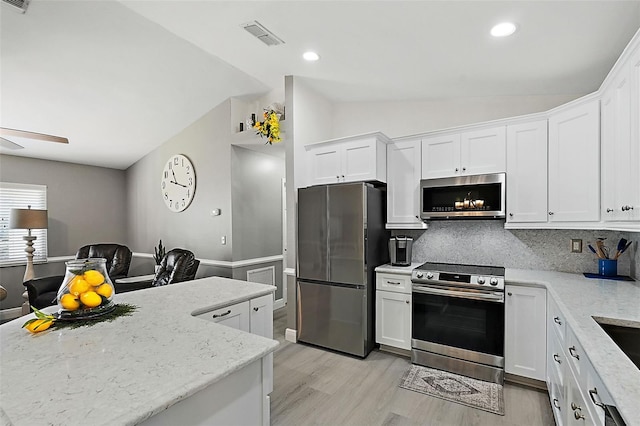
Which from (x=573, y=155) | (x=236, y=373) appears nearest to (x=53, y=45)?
(x=236, y=373)

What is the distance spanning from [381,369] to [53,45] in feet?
14.2

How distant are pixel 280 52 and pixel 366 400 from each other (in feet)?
10.6

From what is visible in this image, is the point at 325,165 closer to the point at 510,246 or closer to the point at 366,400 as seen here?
the point at 510,246

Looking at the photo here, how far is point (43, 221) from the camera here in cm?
461

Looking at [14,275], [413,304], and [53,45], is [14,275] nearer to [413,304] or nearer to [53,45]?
[53,45]

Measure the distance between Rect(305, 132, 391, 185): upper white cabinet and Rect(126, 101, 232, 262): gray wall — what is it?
1.40m

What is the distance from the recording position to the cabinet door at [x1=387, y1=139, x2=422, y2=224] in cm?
344

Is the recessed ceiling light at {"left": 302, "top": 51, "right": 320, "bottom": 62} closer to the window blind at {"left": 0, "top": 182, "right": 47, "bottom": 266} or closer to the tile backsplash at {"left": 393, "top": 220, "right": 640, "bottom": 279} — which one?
the tile backsplash at {"left": 393, "top": 220, "right": 640, "bottom": 279}

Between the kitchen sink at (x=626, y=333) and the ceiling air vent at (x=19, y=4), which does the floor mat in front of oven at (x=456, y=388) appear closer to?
the kitchen sink at (x=626, y=333)

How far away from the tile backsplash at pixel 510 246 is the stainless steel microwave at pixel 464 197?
0.37 m

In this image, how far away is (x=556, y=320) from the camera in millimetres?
2080

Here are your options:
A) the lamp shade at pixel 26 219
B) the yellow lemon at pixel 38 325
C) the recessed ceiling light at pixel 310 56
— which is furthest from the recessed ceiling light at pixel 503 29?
the lamp shade at pixel 26 219

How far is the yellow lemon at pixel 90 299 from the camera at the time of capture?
153 centimetres

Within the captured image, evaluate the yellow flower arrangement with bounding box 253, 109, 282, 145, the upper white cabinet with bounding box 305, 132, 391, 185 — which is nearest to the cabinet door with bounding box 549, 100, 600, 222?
the upper white cabinet with bounding box 305, 132, 391, 185
